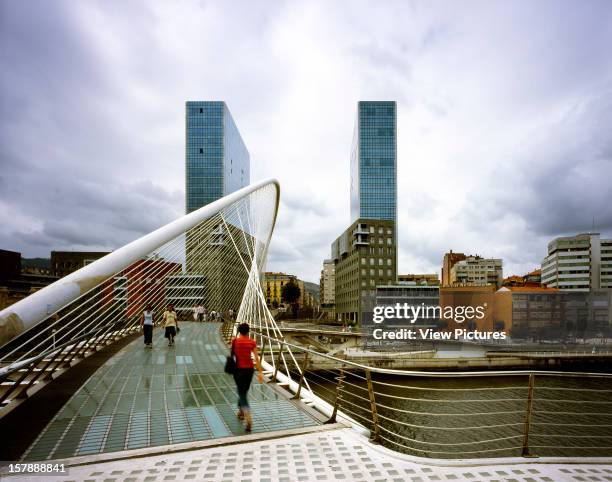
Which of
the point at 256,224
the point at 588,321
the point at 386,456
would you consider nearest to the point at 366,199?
the point at 588,321

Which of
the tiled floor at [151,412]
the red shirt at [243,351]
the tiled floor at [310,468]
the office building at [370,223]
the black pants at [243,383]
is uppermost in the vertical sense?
the office building at [370,223]

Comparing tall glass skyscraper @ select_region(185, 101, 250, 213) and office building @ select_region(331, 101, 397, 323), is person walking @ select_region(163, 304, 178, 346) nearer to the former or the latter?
office building @ select_region(331, 101, 397, 323)

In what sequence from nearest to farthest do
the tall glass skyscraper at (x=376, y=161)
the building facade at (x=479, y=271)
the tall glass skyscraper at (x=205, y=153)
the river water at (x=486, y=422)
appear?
the river water at (x=486, y=422) → the tall glass skyscraper at (x=205, y=153) → the tall glass skyscraper at (x=376, y=161) → the building facade at (x=479, y=271)

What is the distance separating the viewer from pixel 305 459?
12.9 feet

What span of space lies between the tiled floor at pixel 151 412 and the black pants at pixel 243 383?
0.28 meters

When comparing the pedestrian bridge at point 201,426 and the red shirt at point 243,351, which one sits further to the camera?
the red shirt at point 243,351

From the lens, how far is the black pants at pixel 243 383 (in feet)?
16.0

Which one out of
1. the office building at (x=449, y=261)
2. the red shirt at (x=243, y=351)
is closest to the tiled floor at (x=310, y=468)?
the red shirt at (x=243, y=351)

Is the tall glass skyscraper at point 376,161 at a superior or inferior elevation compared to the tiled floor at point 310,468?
superior

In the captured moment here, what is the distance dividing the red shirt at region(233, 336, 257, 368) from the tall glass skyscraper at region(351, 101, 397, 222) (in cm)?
10018

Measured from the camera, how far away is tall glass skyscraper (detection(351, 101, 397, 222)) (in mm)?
105375

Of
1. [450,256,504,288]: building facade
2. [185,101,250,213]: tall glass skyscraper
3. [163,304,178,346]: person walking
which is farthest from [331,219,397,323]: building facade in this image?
[163,304,178,346]: person walking

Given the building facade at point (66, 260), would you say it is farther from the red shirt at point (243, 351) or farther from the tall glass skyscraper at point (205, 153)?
the red shirt at point (243, 351)

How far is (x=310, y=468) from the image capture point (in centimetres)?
374
